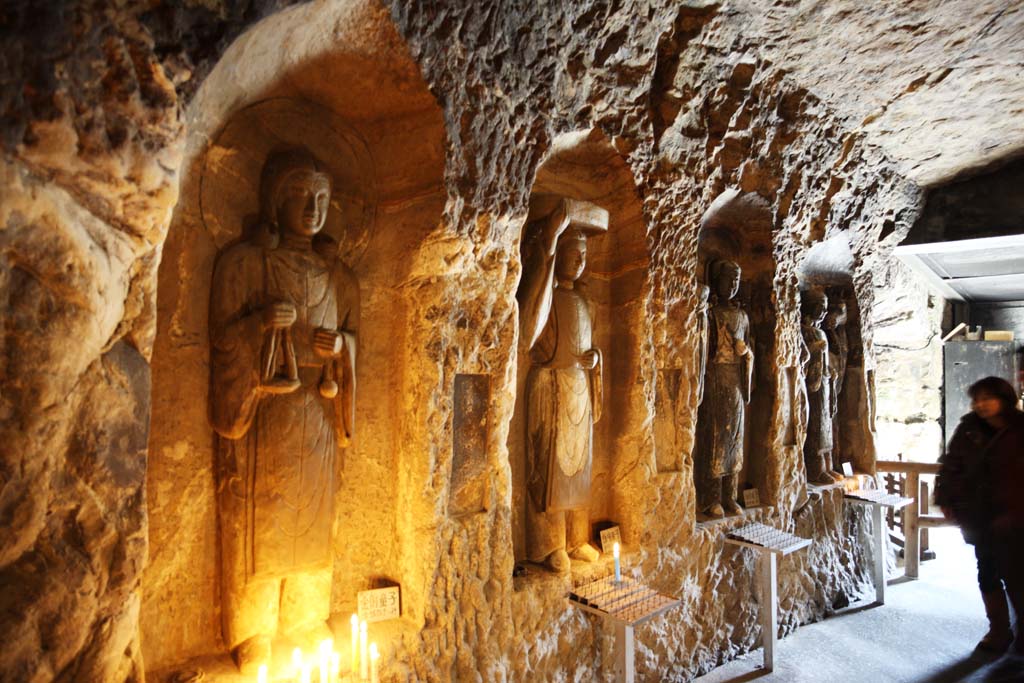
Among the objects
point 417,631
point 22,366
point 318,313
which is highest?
point 318,313

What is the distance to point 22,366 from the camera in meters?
1.66

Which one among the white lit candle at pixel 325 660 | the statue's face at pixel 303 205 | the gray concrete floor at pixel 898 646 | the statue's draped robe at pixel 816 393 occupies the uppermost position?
the statue's face at pixel 303 205

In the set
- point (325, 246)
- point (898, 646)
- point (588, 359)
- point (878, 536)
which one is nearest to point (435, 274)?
point (325, 246)

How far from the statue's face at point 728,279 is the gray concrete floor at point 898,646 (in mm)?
3024

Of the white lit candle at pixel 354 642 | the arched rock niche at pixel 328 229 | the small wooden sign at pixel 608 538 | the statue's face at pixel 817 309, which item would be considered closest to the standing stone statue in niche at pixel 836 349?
the statue's face at pixel 817 309

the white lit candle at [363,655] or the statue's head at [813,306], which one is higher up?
the statue's head at [813,306]

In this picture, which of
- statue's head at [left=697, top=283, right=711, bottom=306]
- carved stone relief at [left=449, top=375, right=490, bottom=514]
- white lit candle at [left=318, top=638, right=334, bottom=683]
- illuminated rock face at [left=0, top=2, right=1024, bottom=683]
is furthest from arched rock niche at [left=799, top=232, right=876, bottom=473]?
white lit candle at [left=318, top=638, right=334, bottom=683]

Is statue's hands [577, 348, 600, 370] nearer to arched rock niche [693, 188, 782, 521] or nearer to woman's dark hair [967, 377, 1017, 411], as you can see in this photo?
arched rock niche [693, 188, 782, 521]

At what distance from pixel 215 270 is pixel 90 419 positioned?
3.07 feet

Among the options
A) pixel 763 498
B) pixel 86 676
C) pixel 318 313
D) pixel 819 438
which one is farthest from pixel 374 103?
pixel 819 438

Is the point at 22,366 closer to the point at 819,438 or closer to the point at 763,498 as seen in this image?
the point at 763,498

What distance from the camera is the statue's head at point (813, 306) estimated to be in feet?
20.3

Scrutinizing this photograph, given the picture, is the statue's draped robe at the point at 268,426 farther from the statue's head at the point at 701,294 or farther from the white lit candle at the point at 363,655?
the statue's head at the point at 701,294

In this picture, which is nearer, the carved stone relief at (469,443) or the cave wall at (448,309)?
the cave wall at (448,309)
